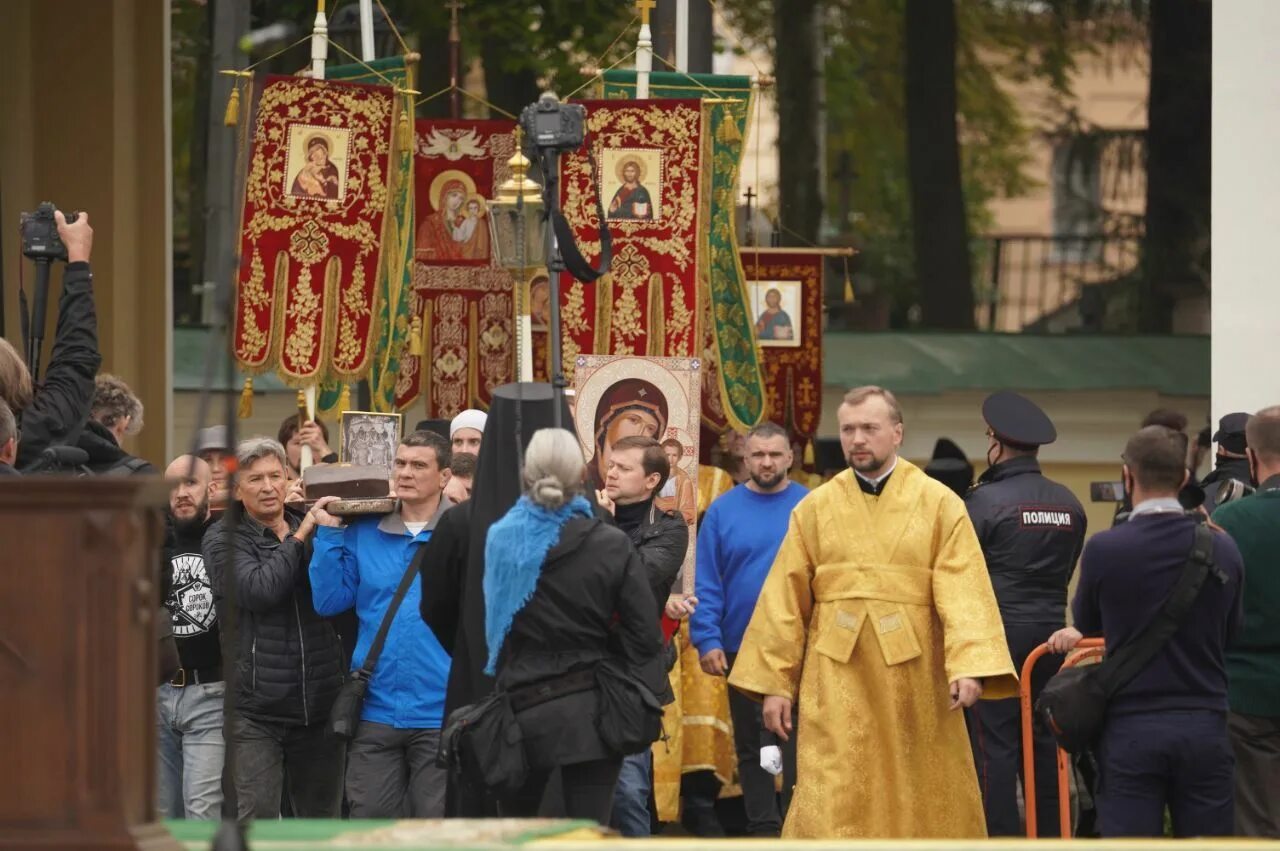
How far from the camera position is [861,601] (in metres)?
7.48

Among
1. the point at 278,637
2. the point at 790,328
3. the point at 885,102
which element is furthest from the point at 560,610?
the point at 885,102

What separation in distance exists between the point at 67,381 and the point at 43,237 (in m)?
1.28

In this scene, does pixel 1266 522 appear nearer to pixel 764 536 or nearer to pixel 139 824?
Result: pixel 764 536

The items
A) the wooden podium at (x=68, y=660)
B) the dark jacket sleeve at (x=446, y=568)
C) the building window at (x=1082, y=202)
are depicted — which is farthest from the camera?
the building window at (x=1082, y=202)

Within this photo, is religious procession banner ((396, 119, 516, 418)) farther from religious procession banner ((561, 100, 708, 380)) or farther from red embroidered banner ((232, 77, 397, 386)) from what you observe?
religious procession banner ((561, 100, 708, 380))

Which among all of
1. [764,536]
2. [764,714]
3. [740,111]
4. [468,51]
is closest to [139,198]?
Answer: [468,51]

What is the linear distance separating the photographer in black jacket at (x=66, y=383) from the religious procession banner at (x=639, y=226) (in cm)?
362

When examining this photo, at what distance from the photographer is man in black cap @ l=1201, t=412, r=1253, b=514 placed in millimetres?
8656

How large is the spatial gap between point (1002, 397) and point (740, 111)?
212 cm

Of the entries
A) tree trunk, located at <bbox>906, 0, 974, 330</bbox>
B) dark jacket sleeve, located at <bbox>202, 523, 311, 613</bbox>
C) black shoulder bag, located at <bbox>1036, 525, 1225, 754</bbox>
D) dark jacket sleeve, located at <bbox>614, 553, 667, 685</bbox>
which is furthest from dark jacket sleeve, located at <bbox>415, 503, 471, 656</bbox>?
tree trunk, located at <bbox>906, 0, 974, 330</bbox>

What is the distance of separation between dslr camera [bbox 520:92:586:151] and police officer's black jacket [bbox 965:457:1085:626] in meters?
2.52

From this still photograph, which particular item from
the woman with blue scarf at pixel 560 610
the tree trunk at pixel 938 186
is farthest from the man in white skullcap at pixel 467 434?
the tree trunk at pixel 938 186

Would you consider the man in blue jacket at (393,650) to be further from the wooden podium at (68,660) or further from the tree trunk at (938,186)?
the tree trunk at (938,186)

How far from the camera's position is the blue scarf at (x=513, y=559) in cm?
617
